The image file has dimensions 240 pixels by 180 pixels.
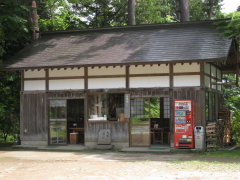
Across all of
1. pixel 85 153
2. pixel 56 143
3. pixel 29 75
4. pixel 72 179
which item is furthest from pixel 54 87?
pixel 72 179

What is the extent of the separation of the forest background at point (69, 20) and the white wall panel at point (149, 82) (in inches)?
131

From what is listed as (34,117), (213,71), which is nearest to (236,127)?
(213,71)

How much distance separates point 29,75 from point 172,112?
689 centimetres

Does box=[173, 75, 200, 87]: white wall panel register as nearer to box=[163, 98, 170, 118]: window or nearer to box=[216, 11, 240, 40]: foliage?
box=[216, 11, 240, 40]: foliage

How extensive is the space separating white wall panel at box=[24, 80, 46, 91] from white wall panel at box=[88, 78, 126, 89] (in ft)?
7.59

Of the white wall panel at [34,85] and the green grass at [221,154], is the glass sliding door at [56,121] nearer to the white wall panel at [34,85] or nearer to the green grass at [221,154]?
the white wall panel at [34,85]

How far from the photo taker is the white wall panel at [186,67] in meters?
14.1

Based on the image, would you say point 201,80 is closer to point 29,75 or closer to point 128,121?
point 128,121

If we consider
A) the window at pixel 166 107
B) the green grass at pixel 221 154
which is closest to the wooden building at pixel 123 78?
the green grass at pixel 221 154

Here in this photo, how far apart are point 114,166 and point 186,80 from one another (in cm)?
557

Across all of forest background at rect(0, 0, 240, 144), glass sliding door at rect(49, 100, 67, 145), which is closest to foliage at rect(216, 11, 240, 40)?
forest background at rect(0, 0, 240, 144)

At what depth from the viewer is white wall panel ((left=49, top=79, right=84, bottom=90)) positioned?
51.1ft

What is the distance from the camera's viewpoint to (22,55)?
17000 millimetres

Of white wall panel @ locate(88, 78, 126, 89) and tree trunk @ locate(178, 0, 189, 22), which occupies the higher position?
tree trunk @ locate(178, 0, 189, 22)
